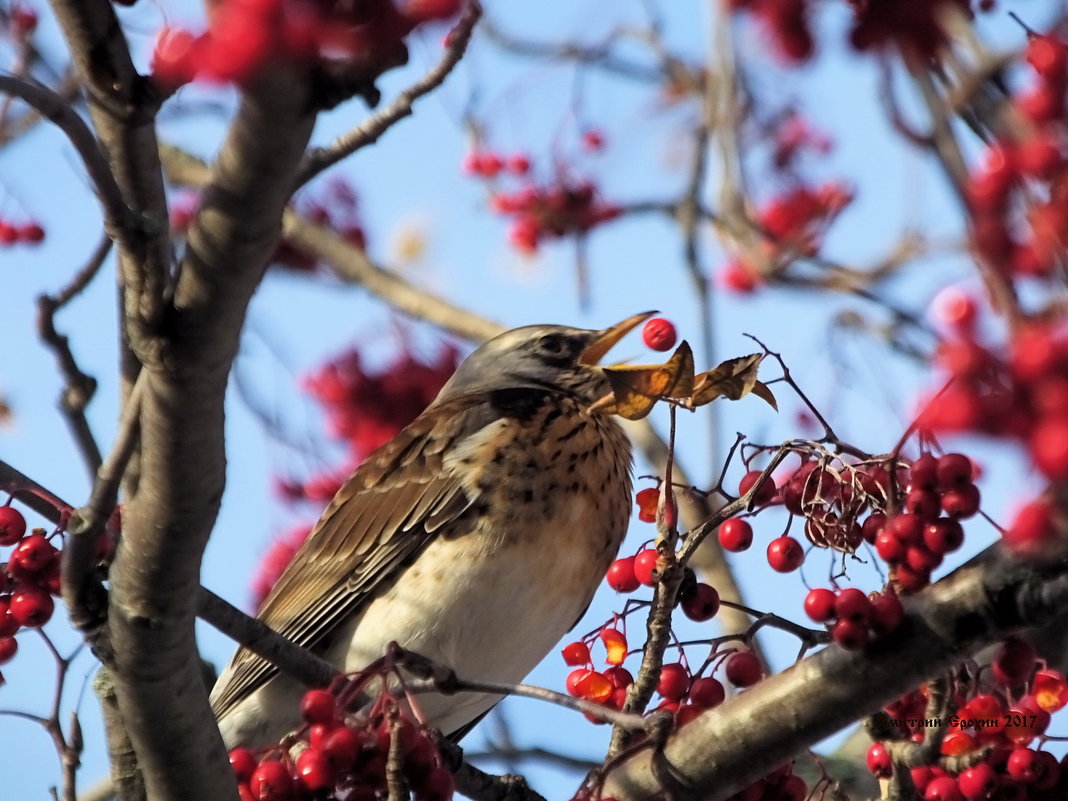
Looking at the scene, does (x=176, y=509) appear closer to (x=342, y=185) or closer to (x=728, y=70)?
(x=728, y=70)

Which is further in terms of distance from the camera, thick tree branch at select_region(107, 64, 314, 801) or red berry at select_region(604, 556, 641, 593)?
red berry at select_region(604, 556, 641, 593)

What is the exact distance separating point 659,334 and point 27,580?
5.34 ft

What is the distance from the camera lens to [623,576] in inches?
116

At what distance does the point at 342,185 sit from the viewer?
6438 mm

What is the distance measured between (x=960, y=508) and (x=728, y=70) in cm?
231

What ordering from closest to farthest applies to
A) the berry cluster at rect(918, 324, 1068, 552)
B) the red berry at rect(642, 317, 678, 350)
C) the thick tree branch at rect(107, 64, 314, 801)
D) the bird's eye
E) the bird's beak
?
the berry cluster at rect(918, 324, 1068, 552)
the thick tree branch at rect(107, 64, 314, 801)
the red berry at rect(642, 317, 678, 350)
the bird's beak
the bird's eye

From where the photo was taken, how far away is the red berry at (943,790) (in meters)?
2.53

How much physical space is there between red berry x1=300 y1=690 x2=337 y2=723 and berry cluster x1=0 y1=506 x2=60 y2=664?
0.62 m

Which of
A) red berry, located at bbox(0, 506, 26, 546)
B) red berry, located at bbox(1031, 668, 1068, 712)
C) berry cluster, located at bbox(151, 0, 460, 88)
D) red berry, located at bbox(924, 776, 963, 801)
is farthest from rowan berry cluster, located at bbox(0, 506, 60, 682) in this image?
red berry, located at bbox(1031, 668, 1068, 712)

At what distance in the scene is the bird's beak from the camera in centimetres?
486

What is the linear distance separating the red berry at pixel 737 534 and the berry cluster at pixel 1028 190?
141cm

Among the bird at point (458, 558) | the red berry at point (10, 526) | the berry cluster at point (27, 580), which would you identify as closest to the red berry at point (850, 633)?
the berry cluster at point (27, 580)

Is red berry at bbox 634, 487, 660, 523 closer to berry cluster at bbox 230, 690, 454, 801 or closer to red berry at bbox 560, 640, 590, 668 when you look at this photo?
red berry at bbox 560, 640, 590, 668

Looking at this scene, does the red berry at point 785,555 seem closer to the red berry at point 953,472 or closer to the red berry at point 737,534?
the red berry at point 737,534
